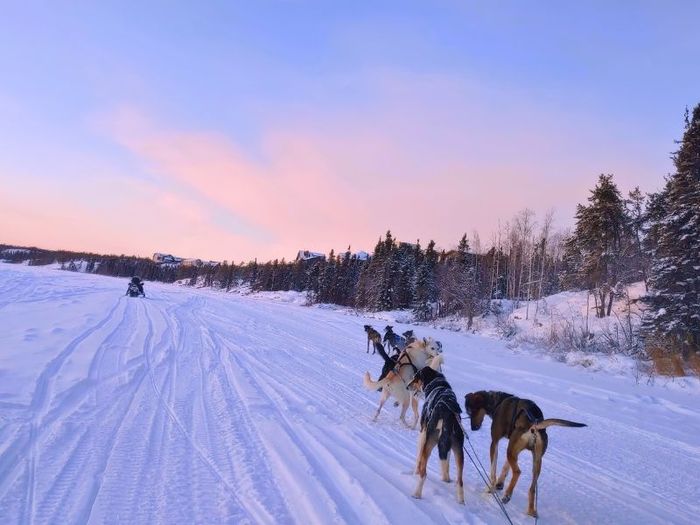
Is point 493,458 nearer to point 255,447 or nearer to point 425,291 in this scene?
point 255,447

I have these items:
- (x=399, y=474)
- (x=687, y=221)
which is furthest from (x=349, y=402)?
(x=687, y=221)

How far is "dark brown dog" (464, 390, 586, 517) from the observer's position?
12.9ft

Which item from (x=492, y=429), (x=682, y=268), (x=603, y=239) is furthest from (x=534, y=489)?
(x=603, y=239)

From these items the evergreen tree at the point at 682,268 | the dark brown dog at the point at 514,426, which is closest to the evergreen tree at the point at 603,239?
the evergreen tree at the point at 682,268

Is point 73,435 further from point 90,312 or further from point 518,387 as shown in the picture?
point 90,312

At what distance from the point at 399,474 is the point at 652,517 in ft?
8.31

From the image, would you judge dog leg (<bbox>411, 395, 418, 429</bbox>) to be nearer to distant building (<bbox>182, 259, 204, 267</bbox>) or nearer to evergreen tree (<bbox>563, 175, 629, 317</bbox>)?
evergreen tree (<bbox>563, 175, 629, 317</bbox>)

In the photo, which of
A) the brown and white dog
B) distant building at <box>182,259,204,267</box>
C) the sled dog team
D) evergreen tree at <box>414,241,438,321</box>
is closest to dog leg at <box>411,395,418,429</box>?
the brown and white dog

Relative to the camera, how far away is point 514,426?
4.20m

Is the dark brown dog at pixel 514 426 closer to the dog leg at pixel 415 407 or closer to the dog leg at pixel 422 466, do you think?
the dog leg at pixel 422 466

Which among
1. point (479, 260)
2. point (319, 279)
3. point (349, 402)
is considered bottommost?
point (349, 402)

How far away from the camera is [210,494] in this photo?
3.82m

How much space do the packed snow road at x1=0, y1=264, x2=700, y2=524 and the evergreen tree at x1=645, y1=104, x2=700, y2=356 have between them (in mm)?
9572

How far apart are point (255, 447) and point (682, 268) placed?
866 inches
